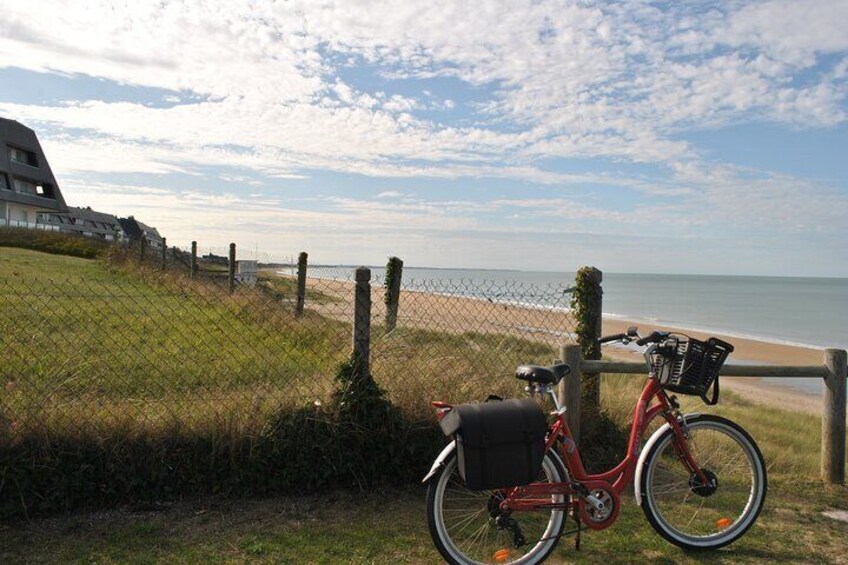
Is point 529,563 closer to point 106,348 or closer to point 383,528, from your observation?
Result: point 383,528

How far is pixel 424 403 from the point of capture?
479 cm

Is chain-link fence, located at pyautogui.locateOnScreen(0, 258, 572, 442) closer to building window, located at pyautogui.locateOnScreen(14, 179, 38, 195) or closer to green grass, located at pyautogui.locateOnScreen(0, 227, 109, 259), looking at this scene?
green grass, located at pyautogui.locateOnScreen(0, 227, 109, 259)

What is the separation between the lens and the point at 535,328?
26.2 ft

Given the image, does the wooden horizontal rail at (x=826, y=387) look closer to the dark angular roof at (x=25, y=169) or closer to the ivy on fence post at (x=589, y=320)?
the ivy on fence post at (x=589, y=320)

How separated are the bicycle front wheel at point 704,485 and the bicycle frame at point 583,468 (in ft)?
0.26

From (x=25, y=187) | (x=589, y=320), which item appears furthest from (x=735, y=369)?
(x=25, y=187)

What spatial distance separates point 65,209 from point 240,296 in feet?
174

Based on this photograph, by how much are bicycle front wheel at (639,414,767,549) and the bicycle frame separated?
0.26ft

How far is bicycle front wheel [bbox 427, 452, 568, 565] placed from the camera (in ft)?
11.3

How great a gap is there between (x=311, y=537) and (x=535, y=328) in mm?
4724

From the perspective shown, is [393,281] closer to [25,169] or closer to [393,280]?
[393,280]

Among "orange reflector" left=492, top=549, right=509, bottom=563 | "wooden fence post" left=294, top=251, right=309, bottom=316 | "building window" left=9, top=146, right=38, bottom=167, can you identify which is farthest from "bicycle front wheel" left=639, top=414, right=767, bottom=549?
"building window" left=9, top=146, right=38, bottom=167

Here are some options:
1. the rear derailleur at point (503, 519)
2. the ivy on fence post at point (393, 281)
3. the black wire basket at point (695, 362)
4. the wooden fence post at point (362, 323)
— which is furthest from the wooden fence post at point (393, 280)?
the rear derailleur at point (503, 519)

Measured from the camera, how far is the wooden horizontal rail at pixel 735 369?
4.77 meters
